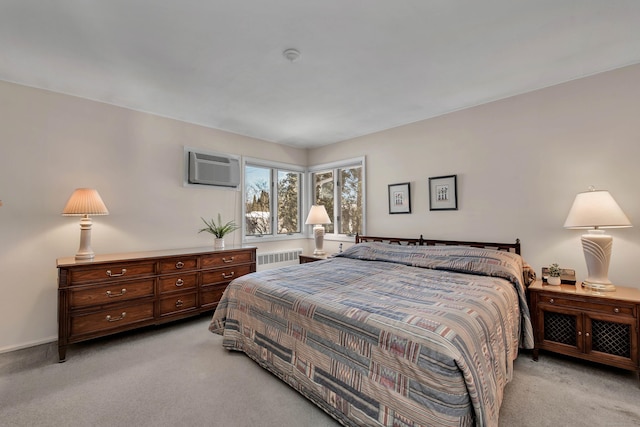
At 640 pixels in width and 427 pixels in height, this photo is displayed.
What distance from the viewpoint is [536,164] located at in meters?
2.90

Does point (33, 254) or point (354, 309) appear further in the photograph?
point (33, 254)

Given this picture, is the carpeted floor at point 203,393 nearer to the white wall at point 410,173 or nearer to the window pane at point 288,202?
the white wall at point 410,173

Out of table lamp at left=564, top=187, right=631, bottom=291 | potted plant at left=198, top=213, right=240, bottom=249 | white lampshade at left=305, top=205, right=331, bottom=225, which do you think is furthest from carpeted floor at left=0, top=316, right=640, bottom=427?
white lampshade at left=305, top=205, right=331, bottom=225

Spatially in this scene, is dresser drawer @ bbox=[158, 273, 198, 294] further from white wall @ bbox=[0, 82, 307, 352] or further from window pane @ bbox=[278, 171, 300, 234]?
window pane @ bbox=[278, 171, 300, 234]

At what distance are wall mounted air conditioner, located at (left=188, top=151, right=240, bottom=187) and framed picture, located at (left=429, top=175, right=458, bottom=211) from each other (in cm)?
277

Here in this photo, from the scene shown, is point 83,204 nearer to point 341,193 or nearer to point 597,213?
point 341,193

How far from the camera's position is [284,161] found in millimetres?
4957

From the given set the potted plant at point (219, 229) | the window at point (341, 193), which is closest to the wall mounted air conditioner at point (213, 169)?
the potted plant at point (219, 229)

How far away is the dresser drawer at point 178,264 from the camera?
3.08m

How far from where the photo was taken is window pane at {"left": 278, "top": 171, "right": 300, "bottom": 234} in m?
5.01

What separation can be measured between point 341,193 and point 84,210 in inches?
135

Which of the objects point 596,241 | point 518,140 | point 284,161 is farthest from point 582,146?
point 284,161

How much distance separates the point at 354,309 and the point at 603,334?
2.09m

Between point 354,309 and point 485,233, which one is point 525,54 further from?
point 354,309
